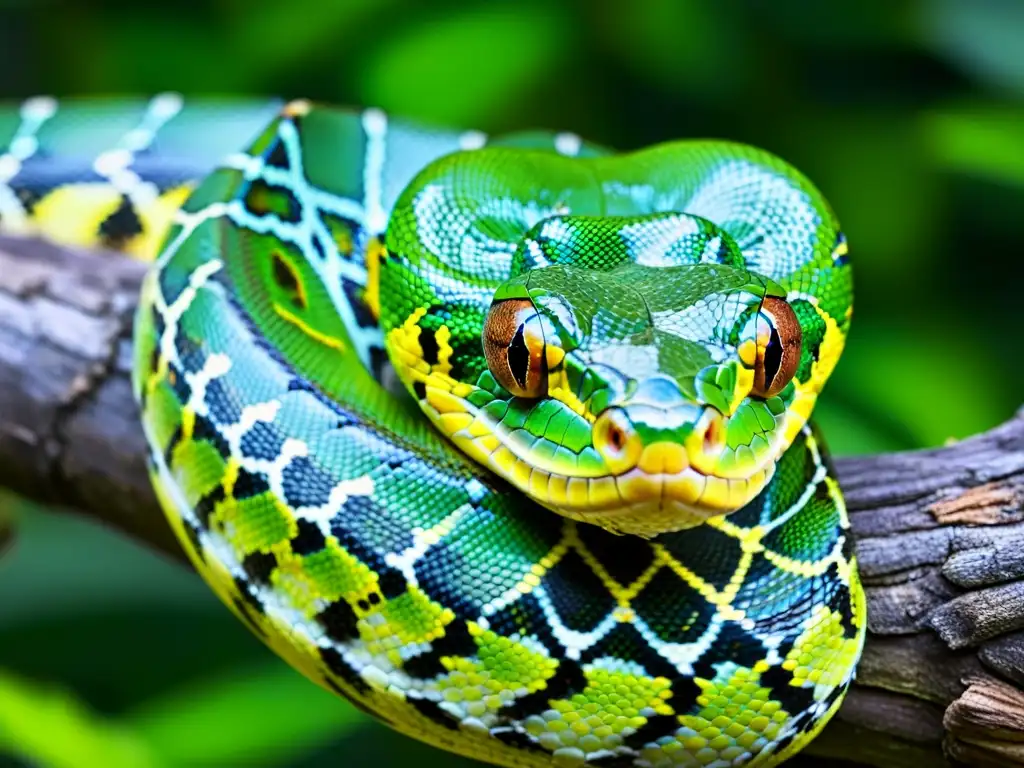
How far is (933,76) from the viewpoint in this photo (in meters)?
3.63

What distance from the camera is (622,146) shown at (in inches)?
154

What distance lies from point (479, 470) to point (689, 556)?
1.30 ft

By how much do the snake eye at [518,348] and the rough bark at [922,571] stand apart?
0.81 m

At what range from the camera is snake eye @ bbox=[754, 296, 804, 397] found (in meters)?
1.48

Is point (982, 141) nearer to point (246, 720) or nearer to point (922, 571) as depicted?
point (922, 571)

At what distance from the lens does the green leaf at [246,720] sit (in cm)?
333

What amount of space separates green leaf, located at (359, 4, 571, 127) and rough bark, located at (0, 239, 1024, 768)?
1.46 m

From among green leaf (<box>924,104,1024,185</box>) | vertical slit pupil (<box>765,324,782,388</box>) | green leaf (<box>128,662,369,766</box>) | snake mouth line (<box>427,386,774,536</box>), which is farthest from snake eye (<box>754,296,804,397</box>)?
green leaf (<box>128,662,369,766</box>)

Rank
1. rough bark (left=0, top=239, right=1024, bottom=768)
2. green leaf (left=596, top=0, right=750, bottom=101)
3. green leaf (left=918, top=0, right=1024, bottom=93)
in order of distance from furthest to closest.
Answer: green leaf (left=596, top=0, right=750, bottom=101), green leaf (left=918, top=0, right=1024, bottom=93), rough bark (left=0, top=239, right=1024, bottom=768)

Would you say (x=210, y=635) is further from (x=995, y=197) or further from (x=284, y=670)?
(x=995, y=197)

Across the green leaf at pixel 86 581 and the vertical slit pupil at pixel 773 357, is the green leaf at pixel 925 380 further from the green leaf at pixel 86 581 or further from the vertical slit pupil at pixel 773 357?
the green leaf at pixel 86 581

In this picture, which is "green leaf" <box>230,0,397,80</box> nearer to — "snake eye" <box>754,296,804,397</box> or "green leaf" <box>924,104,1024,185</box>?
"green leaf" <box>924,104,1024,185</box>

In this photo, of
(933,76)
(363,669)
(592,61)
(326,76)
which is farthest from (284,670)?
(933,76)

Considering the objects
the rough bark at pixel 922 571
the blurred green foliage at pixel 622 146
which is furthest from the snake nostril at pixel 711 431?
the blurred green foliage at pixel 622 146
